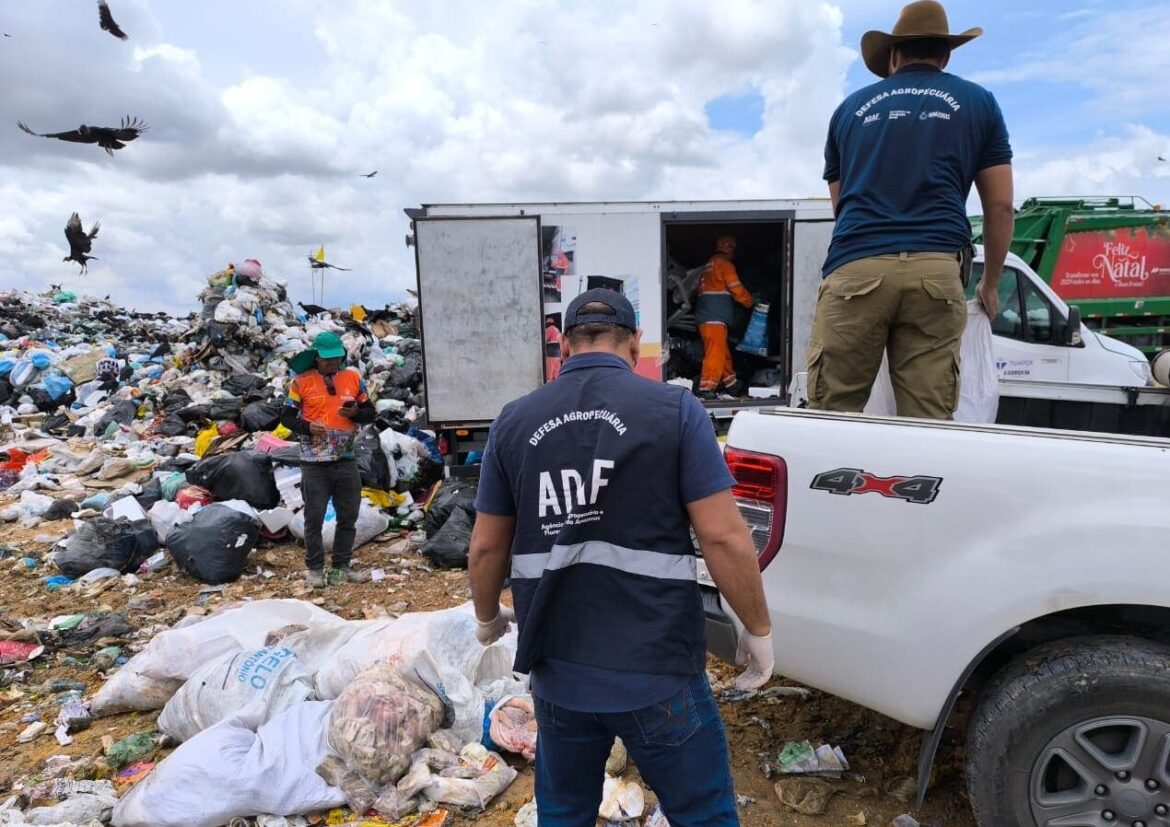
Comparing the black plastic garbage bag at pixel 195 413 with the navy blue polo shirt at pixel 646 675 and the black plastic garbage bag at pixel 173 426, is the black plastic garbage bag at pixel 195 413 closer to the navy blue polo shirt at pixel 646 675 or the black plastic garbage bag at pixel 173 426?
the black plastic garbage bag at pixel 173 426

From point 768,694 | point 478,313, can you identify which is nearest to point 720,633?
point 768,694

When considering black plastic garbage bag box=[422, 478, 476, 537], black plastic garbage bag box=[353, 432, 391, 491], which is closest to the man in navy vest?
black plastic garbage bag box=[422, 478, 476, 537]

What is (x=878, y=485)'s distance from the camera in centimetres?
210

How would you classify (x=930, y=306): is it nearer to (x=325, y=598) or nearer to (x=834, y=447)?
(x=834, y=447)

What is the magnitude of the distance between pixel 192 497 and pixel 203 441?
2511mm

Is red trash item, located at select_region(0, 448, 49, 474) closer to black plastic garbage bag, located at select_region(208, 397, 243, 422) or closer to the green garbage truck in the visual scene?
black plastic garbage bag, located at select_region(208, 397, 243, 422)

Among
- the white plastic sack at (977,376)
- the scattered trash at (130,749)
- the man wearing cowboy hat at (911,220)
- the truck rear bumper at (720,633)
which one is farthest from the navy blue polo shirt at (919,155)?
the scattered trash at (130,749)

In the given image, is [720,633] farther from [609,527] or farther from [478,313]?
[478,313]

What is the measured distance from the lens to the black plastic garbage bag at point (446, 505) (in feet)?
21.1

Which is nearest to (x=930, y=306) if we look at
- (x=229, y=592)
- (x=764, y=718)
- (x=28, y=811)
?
(x=764, y=718)

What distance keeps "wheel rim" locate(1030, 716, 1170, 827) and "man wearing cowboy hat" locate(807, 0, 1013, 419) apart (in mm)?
1203

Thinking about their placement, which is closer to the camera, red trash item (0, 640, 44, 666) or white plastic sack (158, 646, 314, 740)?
white plastic sack (158, 646, 314, 740)

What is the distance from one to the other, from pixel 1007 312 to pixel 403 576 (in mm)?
5628

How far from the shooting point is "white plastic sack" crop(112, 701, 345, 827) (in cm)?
266
